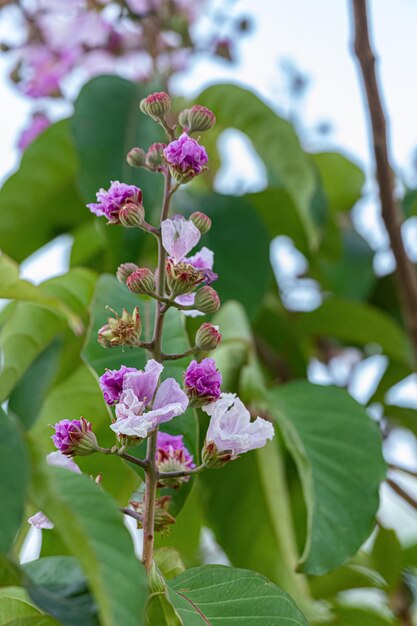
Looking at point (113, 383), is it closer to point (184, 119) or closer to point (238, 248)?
point (184, 119)

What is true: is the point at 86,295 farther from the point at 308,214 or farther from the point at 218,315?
the point at 308,214

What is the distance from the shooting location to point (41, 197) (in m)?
0.70

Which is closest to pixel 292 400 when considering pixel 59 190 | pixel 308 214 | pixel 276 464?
pixel 276 464

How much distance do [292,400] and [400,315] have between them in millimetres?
387

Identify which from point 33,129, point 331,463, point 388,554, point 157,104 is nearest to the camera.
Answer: point 157,104

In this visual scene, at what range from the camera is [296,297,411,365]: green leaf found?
76 centimetres

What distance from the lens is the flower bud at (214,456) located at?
27 centimetres

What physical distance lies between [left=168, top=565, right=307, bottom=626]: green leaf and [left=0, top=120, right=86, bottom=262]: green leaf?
0.48m

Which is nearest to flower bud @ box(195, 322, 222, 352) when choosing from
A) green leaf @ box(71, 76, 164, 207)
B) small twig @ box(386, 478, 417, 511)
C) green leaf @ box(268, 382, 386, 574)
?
green leaf @ box(268, 382, 386, 574)

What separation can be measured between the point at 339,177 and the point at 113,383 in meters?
0.63

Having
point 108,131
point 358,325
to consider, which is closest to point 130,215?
point 108,131

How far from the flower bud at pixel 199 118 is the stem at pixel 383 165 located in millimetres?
350

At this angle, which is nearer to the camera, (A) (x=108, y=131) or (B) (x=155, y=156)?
(B) (x=155, y=156)

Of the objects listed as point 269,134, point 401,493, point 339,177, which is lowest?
point 401,493
